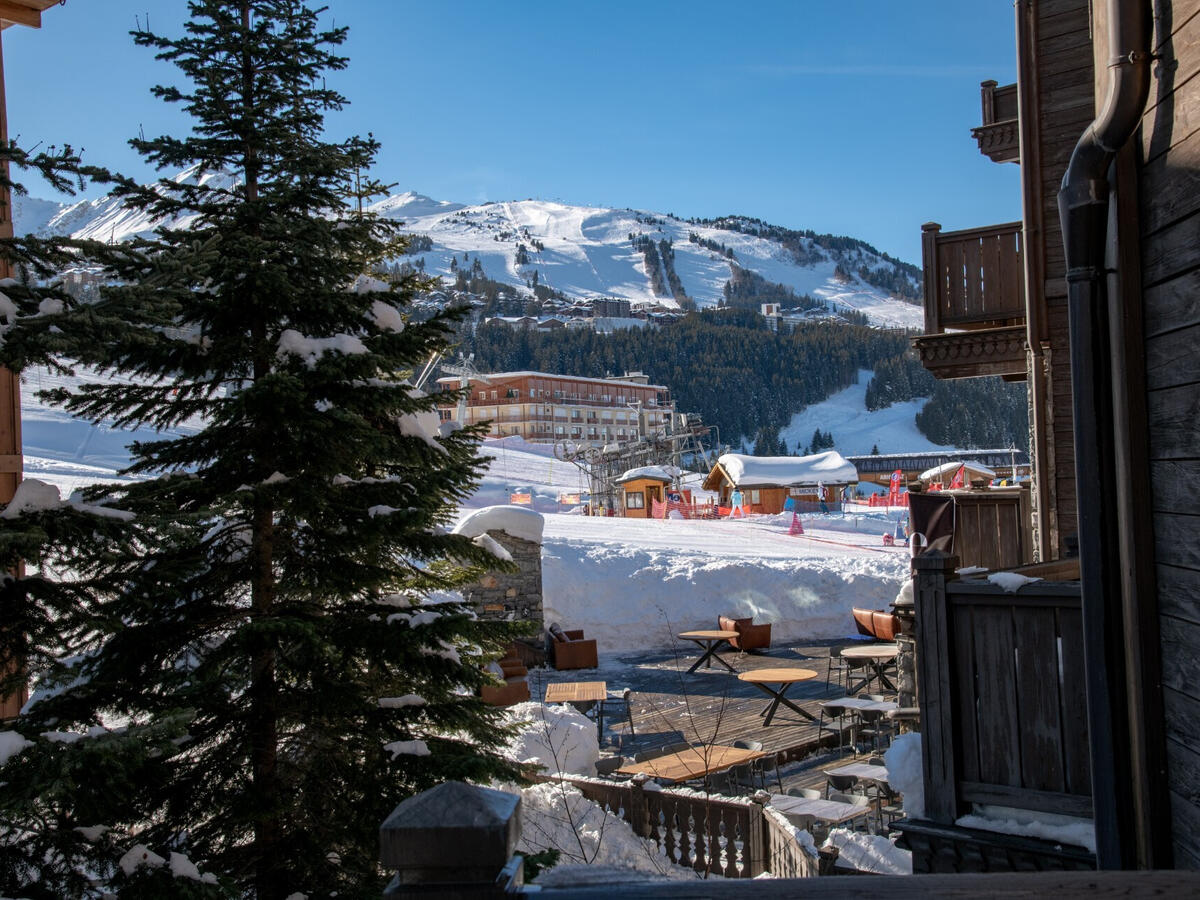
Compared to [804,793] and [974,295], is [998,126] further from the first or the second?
[804,793]

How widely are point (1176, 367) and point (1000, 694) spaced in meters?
1.90

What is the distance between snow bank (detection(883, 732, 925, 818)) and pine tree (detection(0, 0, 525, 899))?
211 centimetres

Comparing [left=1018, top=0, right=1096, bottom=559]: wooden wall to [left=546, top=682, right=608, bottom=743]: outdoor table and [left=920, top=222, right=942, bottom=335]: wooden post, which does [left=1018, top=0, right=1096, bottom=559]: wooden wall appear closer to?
[left=920, top=222, right=942, bottom=335]: wooden post

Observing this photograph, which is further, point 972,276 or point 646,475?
point 646,475

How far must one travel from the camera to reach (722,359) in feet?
490


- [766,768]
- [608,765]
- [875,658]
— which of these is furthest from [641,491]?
[608,765]

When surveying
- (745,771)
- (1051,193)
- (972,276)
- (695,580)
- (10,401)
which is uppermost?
(1051,193)

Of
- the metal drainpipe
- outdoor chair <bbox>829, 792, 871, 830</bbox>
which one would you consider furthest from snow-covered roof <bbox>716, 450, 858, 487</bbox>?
the metal drainpipe

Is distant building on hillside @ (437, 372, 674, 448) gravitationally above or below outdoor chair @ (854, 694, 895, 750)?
above

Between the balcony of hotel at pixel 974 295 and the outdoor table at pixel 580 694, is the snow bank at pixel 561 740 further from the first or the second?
the balcony of hotel at pixel 974 295

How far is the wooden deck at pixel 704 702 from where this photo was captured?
12430 millimetres

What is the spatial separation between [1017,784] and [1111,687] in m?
1.34

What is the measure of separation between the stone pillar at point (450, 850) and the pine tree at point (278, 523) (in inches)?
121

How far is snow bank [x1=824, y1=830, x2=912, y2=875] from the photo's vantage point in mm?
6827
